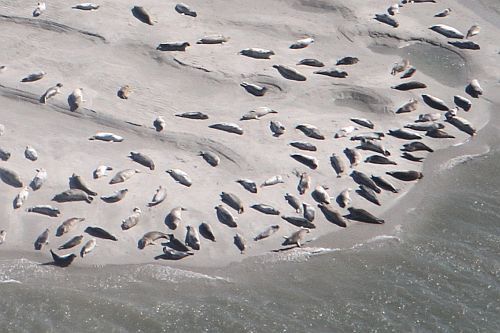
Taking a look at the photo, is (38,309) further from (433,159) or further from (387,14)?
(387,14)

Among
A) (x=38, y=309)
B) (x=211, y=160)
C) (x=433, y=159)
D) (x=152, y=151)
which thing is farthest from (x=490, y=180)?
(x=38, y=309)

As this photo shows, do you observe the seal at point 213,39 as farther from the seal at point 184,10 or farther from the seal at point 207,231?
the seal at point 207,231

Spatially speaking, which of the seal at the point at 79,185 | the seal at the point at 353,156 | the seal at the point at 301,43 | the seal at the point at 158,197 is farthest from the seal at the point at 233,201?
the seal at the point at 301,43

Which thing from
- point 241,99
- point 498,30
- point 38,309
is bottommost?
point 38,309

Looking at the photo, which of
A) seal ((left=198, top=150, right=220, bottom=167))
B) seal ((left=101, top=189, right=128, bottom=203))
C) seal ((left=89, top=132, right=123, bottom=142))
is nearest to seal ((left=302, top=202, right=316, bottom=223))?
seal ((left=198, top=150, right=220, bottom=167))

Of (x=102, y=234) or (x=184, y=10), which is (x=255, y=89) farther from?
(x=102, y=234)

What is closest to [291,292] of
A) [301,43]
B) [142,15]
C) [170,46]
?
[170,46]
